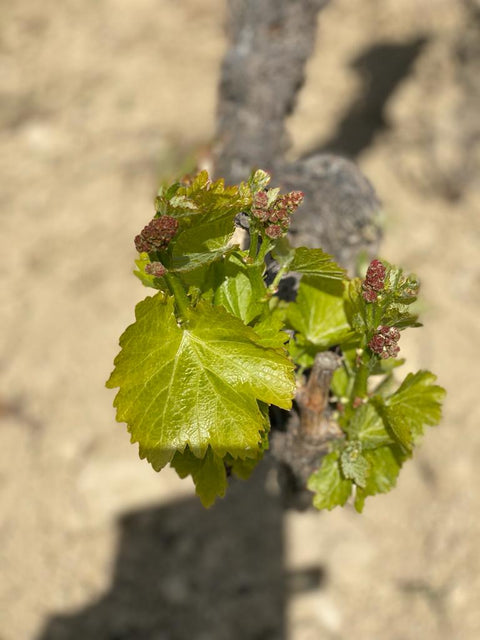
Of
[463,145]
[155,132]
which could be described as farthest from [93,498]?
[463,145]

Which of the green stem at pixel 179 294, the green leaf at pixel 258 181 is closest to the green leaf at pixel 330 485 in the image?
the green stem at pixel 179 294

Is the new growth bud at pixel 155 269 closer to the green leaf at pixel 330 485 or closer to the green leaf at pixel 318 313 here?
the green leaf at pixel 318 313

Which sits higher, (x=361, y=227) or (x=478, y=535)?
(x=361, y=227)

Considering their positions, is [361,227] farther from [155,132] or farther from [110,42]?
[110,42]

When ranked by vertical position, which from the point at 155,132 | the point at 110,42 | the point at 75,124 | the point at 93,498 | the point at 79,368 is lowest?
the point at 93,498

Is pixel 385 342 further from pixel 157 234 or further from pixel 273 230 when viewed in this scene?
pixel 157 234

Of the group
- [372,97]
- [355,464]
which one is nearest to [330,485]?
[355,464]
